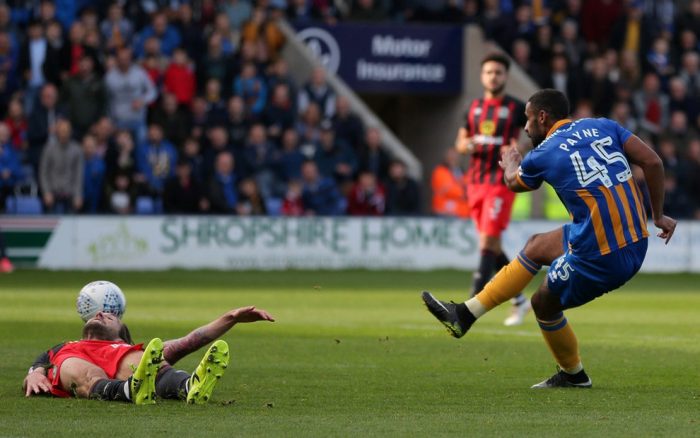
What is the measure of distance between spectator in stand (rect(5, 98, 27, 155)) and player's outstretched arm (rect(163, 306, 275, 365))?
50.8 ft

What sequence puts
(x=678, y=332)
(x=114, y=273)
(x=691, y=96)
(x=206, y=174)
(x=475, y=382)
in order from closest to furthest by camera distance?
1. (x=475, y=382)
2. (x=678, y=332)
3. (x=114, y=273)
4. (x=206, y=174)
5. (x=691, y=96)

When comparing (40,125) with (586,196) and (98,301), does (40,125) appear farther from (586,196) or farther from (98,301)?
(586,196)

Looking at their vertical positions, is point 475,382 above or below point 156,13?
below

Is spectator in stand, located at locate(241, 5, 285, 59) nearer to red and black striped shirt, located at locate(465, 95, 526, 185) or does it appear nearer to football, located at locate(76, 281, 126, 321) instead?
red and black striped shirt, located at locate(465, 95, 526, 185)

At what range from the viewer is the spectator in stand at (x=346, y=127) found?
87.4ft

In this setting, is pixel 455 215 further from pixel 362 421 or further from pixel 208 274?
pixel 362 421

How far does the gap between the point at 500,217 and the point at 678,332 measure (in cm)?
206

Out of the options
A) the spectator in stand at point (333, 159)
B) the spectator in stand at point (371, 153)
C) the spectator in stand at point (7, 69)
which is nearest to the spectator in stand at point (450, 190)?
the spectator in stand at point (371, 153)

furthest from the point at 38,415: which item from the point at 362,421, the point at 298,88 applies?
the point at 298,88

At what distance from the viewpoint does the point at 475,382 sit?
31.9 ft

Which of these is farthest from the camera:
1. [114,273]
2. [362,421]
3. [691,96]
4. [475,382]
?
[691,96]

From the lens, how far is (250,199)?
24.7 meters

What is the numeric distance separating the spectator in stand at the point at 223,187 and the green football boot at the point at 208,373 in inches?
635

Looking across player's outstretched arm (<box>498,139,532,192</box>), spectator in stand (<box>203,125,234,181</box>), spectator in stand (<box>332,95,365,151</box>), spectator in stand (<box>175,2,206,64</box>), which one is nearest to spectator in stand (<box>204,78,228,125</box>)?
spectator in stand (<box>203,125,234,181</box>)
